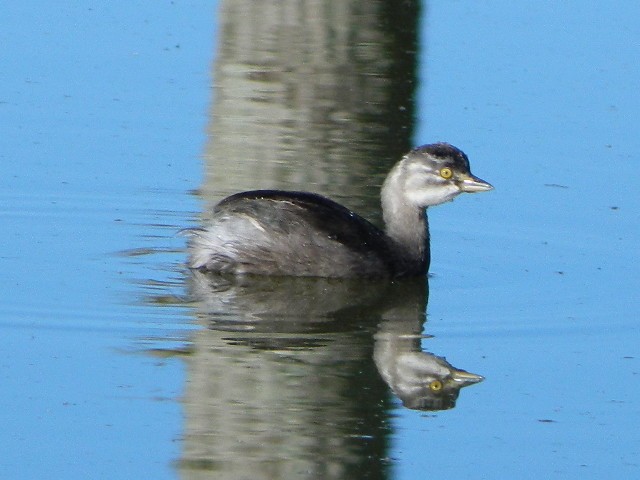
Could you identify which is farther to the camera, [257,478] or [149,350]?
[149,350]

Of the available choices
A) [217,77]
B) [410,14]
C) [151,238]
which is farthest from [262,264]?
[410,14]

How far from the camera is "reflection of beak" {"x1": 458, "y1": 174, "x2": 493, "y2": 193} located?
10094mm

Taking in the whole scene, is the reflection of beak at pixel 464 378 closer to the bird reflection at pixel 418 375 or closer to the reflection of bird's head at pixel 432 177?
the bird reflection at pixel 418 375

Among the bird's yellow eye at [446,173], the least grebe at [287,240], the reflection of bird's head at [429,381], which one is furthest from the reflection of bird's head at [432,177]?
the reflection of bird's head at [429,381]

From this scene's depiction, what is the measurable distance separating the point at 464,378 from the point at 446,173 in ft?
7.54

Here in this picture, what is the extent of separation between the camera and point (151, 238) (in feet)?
33.7

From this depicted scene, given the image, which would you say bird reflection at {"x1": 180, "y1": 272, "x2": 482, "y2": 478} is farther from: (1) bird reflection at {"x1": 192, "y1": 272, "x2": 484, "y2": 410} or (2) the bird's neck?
(2) the bird's neck

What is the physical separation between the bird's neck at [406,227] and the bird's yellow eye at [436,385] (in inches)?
77.1

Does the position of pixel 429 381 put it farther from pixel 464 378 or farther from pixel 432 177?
pixel 432 177

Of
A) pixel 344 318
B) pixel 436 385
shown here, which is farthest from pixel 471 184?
pixel 436 385

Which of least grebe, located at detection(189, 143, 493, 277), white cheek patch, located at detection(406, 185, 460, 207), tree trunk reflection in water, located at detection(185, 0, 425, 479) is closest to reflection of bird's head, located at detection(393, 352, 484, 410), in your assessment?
tree trunk reflection in water, located at detection(185, 0, 425, 479)

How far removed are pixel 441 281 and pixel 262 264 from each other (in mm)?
982

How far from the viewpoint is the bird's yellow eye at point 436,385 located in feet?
25.9

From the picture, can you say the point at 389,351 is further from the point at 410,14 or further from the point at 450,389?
the point at 410,14
